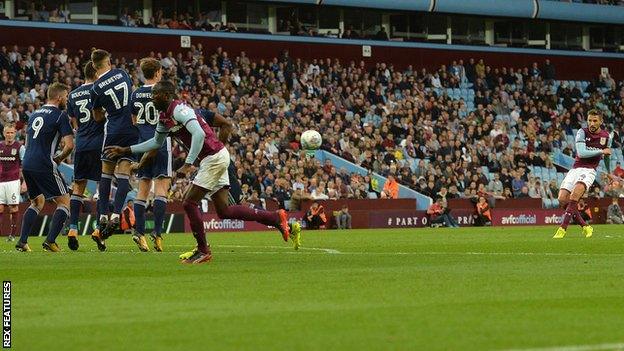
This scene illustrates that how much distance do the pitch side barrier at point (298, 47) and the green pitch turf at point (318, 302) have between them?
3039 cm

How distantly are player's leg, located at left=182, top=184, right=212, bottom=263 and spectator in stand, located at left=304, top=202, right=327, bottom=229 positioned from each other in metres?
21.9

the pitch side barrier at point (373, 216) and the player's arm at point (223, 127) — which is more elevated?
the player's arm at point (223, 127)

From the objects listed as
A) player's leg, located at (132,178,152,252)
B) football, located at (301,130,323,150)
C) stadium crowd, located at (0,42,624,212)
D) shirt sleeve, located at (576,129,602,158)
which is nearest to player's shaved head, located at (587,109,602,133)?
shirt sleeve, located at (576,129,602,158)

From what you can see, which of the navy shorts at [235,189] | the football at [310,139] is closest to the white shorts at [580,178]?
the navy shorts at [235,189]

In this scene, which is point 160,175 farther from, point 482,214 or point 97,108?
point 482,214

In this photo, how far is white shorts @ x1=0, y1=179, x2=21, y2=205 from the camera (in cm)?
2742

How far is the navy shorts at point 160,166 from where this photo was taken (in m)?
18.3

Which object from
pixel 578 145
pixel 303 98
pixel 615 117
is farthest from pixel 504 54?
pixel 578 145

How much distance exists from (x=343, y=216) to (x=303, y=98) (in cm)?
792

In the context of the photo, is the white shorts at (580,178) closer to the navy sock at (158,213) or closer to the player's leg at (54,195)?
the navy sock at (158,213)

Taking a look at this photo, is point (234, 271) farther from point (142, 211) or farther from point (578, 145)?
point (578, 145)

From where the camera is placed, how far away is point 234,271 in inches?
553

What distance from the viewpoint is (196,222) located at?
15438 mm

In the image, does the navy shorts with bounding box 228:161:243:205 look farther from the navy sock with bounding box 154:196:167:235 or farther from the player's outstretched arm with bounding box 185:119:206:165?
the player's outstretched arm with bounding box 185:119:206:165
